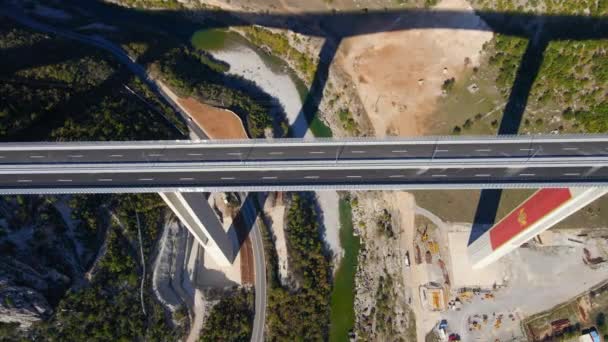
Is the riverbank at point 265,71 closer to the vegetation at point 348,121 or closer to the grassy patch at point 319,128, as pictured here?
the grassy patch at point 319,128

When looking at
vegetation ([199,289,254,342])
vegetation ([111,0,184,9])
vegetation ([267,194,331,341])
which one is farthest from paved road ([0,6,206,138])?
vegetation ([199,289,254,342])

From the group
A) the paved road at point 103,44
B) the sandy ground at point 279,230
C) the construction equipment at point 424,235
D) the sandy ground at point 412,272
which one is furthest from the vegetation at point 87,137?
the construction equipment at point 424,235

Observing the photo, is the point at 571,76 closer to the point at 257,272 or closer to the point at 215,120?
the point at 215,120

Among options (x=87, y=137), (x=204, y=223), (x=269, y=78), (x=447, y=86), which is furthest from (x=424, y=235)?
(x=87, y=137)

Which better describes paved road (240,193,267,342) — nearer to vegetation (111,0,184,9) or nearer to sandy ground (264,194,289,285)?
sandy ground (264,194,289,285)

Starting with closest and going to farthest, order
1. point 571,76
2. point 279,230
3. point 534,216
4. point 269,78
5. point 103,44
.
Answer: point 534,216 < point 279,230 < point 571,76 < point 103,44 < point 269,78

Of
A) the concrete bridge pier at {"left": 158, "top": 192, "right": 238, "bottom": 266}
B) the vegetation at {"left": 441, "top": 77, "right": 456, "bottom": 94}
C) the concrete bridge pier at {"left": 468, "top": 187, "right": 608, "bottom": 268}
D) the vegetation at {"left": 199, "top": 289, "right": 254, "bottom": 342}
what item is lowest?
the vegetation at {"left": 199, "top": 289, "right": 254, "bottom": 342}

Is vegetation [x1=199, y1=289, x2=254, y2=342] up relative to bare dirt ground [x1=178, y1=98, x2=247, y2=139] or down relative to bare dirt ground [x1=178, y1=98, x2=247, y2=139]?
down
